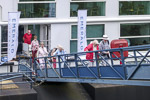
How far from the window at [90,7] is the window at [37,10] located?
1.02m

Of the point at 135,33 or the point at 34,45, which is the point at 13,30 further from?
the point at 135,33

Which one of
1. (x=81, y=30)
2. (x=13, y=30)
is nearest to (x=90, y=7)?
(x=81, y=30)

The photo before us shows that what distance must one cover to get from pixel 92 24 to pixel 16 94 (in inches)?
353

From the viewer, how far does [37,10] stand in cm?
1994

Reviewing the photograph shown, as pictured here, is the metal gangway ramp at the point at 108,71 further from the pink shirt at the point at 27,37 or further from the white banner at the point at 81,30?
the pink shirt at the point at 27,37

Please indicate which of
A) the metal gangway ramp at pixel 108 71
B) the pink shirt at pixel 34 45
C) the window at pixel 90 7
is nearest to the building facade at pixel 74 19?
the window at pixel 90 7

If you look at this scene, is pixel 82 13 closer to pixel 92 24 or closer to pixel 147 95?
pixel 92 24

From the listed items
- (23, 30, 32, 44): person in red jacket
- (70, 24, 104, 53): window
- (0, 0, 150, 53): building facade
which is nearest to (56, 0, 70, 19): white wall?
(0, 0, 150, 53): building facade

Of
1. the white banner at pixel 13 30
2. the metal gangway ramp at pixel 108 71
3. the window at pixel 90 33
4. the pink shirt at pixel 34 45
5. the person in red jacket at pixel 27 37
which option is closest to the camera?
the metal gangway ramp at pixel 108 71

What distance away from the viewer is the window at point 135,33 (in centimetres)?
2106

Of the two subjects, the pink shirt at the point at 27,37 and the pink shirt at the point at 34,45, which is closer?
the pink shirt at the point at 34,45

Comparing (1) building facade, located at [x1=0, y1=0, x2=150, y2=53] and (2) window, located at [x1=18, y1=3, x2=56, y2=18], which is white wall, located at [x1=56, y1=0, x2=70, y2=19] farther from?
(2) window, located at [x1=18, y1=3, x2=56, y2=18]

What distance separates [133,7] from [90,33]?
2.79 metres

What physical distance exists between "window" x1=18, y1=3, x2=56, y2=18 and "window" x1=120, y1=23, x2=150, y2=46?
4.00 metres
